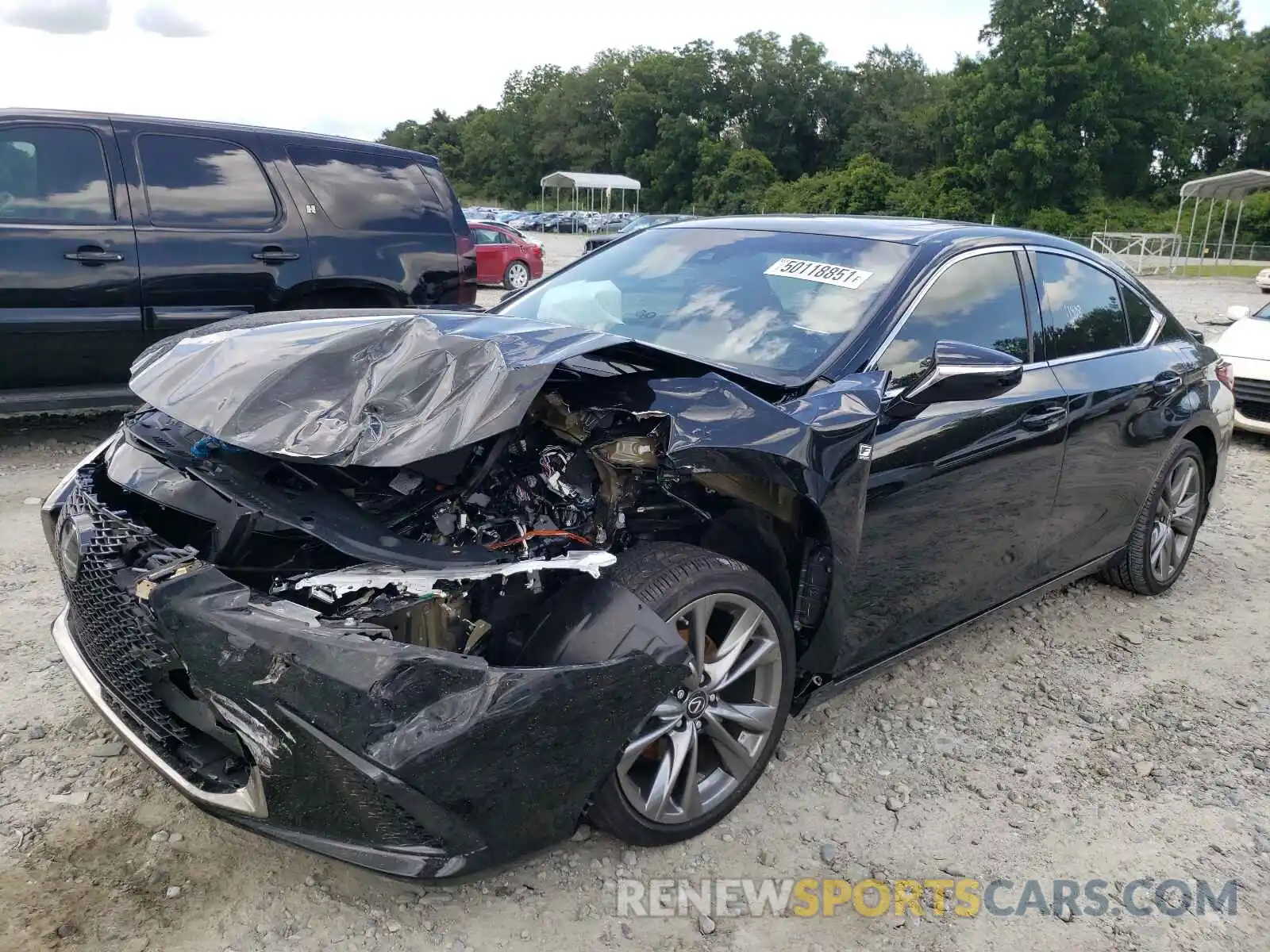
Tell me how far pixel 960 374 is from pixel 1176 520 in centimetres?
262

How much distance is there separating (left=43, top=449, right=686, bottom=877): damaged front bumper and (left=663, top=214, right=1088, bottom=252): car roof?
189 cm

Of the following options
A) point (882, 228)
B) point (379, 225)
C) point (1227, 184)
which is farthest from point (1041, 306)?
point (1227, 184)

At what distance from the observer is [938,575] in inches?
129

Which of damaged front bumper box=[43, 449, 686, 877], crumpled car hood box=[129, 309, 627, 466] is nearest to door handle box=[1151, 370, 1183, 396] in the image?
crumpled car hood box=[129, 309, 627, 466]

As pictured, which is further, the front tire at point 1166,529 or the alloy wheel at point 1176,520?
the alloy wheel at point 1176,520

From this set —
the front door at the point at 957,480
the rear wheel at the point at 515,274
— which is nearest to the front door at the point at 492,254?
the rear wheel at the point at 515,274

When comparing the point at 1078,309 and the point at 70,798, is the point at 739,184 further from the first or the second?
the point at 70,798

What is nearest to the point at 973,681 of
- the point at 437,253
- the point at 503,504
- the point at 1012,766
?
the point at 1012,766

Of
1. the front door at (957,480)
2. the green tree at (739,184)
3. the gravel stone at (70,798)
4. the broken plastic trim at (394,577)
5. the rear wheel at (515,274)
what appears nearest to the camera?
the broken plastic trim at (394,577)

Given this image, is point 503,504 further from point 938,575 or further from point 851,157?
point 851,157

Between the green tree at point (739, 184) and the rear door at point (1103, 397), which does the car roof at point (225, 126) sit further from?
the green tree at point (739, 184)

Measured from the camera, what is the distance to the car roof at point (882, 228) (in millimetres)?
3520

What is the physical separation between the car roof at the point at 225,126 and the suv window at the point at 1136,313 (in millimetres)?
4477

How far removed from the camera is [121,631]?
2.29 meters
